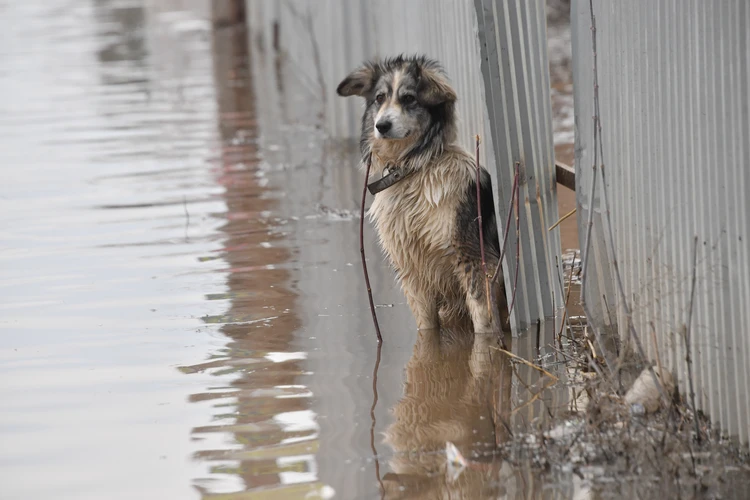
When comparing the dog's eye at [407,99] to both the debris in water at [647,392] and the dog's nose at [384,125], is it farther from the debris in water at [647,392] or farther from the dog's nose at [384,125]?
the debris in water at [647,392]

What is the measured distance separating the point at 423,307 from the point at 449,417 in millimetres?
1368

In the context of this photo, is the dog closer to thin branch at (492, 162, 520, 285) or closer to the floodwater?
thin branch at (492, 162, 520, 285)

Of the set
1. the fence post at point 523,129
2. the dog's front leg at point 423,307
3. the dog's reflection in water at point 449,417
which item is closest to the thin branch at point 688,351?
the dog's reflection in water at point 449,417

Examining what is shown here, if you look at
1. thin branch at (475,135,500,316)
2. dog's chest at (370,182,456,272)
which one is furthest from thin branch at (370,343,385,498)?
thin branch at (475,135,500,316)

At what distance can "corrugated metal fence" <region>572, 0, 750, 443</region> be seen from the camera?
12.3 feet

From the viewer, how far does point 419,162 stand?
19.0 feet

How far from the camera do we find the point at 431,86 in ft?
18.6

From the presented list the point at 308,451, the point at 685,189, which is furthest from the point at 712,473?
the point at 308,451

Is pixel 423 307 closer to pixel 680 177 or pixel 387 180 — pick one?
pixel 387 180

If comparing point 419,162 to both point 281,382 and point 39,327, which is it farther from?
point 39,327

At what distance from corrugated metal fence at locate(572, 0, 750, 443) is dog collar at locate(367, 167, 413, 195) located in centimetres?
108

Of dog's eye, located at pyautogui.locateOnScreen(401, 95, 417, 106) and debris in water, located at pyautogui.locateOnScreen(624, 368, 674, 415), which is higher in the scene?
dog's eye, located at pyautogui.locateOnScreen(401, 95, 417, 106)

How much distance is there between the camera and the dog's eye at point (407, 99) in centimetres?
569

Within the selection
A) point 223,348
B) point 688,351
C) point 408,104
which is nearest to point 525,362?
point 688,351
